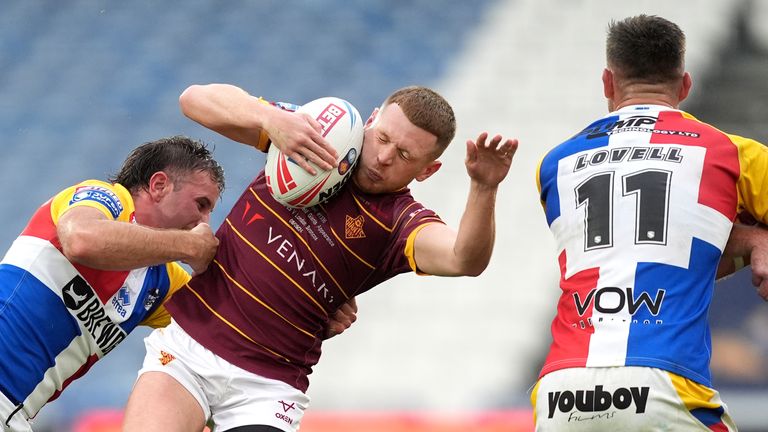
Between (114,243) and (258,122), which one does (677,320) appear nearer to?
(258,122)

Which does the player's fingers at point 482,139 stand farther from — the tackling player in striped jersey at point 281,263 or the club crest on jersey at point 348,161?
the club crest on jersey at point 348,161

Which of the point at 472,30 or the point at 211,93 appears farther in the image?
the point at 472,30

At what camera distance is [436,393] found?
9.31 metres

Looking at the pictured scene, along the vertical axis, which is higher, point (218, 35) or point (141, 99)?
point (218, 35)

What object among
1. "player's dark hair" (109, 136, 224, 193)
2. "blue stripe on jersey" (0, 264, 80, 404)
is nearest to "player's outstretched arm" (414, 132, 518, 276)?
"player's dark hair" (109, 136, 224, 193)

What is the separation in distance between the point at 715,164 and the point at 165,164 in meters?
2.54

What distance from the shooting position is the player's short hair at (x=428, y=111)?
4.57 metres

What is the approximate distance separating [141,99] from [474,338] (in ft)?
17.4

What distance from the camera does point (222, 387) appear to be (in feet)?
14.8

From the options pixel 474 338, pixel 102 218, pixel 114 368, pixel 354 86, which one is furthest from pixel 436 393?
pixel 102 218

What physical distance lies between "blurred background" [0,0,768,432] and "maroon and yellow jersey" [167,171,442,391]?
4.03m

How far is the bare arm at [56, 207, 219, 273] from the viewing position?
436 cm

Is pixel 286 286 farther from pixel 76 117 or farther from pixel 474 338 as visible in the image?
pixel 76 117

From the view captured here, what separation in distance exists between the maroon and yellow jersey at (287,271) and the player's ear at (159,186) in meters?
0.43
